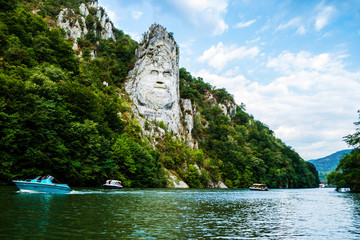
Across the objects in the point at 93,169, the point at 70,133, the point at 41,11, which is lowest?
the point at 93,169

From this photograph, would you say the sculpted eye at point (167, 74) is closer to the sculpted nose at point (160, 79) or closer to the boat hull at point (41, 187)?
the sculpted nose at point (160, 79)

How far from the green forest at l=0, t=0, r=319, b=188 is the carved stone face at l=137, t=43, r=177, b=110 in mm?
7461

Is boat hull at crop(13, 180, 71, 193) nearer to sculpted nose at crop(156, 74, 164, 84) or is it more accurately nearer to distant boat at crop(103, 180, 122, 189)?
distant boat at crop(103, 180, 122, 189)

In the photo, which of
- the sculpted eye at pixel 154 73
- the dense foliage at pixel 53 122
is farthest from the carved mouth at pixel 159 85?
the dense foliage at pixel 53 122

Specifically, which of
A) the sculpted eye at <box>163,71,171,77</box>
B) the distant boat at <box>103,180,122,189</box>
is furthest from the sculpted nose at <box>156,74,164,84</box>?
the distant boat at <box>103,180,122,189</box>

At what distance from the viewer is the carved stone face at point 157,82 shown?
300 ft

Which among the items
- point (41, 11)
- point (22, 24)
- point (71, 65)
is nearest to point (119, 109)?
point (71, 65)

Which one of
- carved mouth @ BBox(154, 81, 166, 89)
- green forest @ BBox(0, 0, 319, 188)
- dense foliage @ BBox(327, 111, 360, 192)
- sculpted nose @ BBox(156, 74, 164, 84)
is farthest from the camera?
sculpted nose @ BBox(156, 74, 164, 84)

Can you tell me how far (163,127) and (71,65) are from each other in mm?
34529

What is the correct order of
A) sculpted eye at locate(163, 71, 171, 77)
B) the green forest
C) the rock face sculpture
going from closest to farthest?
1. the green forest
2. the rock face sculpture
3. sculpted eye at locate(163, 71, 171, 77)

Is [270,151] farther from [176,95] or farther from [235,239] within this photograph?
[235,239]

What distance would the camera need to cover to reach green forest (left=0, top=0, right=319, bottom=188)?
34.3m

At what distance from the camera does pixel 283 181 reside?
126 m

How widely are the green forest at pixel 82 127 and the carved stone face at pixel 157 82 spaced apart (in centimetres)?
746
